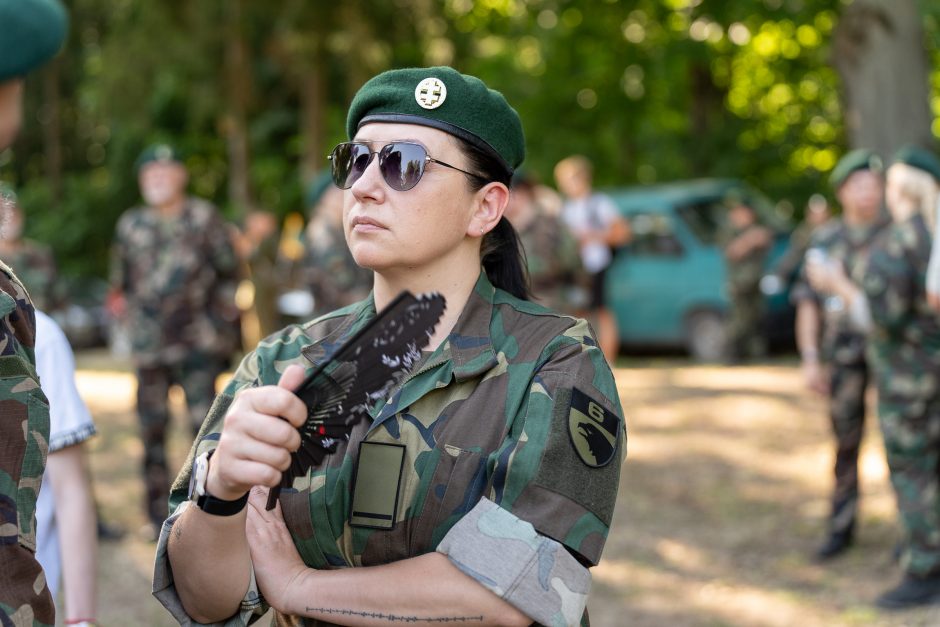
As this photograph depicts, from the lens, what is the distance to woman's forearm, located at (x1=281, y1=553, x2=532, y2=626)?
6.49 feet

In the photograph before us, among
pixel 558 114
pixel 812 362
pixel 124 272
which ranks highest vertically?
pixel 558 114

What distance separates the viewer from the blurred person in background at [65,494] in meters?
2.89

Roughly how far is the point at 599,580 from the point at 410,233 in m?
4.52

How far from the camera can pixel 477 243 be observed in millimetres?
2438

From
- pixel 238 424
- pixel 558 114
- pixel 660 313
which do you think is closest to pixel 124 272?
pixel 238 424

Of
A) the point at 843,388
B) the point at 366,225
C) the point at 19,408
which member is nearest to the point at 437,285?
the point at 366,225

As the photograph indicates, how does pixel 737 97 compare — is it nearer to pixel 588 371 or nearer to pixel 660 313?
pixel 660 313

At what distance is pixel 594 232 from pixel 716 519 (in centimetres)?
493

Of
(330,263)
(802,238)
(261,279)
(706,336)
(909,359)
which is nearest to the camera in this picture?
(909,359)

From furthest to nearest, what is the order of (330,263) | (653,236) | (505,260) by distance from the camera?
(653,236) < (330,263) < (505,260)

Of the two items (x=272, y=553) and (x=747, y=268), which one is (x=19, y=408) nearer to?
(x=272, y=553)

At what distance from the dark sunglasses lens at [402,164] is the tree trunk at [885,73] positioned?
24.0ft

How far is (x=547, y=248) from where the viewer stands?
29.4 feet

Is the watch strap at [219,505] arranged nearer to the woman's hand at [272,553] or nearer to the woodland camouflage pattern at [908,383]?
the woman's hand at [272,553]
